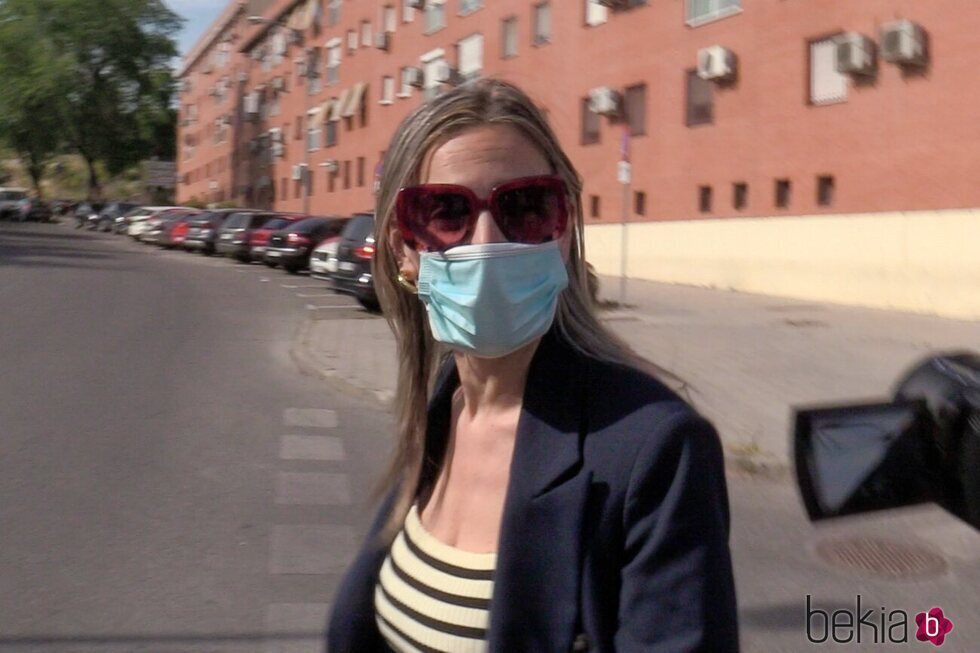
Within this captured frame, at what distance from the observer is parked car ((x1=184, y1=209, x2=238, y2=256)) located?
41438 millimetres

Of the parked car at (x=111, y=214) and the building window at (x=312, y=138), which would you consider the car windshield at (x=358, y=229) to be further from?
the parked car at (x=111, y=214)

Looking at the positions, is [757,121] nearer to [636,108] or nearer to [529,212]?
[636,108]

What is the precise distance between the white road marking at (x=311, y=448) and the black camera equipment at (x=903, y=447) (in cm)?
699

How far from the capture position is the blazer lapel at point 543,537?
1759 mm

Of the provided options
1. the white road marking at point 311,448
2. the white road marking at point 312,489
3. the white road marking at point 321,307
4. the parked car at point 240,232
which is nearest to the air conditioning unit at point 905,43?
the white road marking at point 321,307

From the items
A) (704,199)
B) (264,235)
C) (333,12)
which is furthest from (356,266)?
(333,12)

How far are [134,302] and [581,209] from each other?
20086 millimetres

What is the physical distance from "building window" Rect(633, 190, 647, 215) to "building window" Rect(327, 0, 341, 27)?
100ft

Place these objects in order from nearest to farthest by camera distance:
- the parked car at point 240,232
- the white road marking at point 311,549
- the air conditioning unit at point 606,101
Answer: the white road marking at point 311,549 → the air conditioning unit at point 606,101 → the parked car at point 240,232

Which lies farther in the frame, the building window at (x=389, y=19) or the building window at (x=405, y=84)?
the building window at (x=389, y=19)

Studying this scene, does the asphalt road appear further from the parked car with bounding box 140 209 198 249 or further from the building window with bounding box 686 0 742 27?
the parked car with bounding box 140 209 198 249

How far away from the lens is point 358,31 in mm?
52875

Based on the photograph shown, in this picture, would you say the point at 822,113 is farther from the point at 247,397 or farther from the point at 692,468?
the point at 692,468

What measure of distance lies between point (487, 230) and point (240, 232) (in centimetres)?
3623
